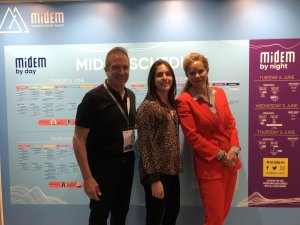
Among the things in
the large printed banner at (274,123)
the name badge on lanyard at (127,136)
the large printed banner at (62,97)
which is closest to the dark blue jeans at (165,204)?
the name badge on lanyard at (127,136)

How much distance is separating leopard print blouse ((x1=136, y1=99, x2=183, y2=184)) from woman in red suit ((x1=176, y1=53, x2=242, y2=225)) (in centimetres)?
14

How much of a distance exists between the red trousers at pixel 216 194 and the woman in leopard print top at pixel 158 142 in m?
0.23

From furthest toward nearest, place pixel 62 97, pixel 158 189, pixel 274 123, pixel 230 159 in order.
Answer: pixel 62 97 < pixel 274 123 < pixel 230 159 < pixel 158 189

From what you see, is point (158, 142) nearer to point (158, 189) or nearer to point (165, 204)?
point (158, 189)

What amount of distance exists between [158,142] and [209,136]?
0.36 metres

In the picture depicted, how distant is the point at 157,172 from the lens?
182cm

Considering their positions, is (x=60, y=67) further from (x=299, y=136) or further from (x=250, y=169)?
(x=299, y=136)

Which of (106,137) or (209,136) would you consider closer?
(106,137)

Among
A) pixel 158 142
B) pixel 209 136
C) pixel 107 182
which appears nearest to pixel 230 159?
pixel 209 136

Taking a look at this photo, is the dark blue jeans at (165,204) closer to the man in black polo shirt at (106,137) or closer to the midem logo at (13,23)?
the man in black polo shirt at (106,137)

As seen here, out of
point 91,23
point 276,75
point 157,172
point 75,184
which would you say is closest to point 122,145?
point 157,172

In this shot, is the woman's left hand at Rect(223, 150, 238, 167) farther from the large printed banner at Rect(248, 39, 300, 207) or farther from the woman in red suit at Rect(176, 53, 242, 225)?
the large printed banner at Rect(248, 39, 300, 207)

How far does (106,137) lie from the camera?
1.80 metres

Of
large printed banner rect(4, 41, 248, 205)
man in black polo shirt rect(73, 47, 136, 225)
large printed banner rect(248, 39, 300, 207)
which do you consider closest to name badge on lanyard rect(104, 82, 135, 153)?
man in black polo shirt rect(73, 47, 136, 225)
